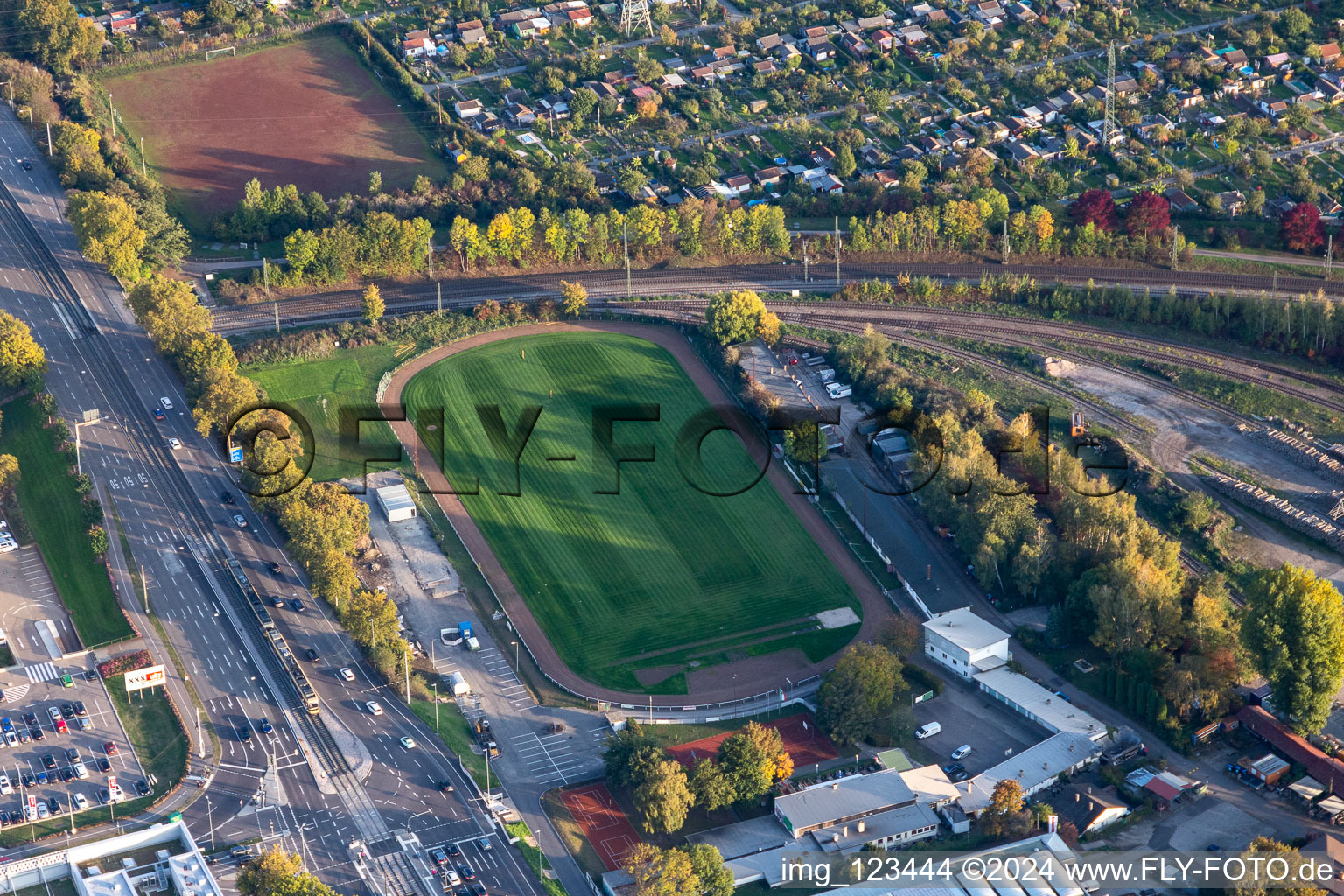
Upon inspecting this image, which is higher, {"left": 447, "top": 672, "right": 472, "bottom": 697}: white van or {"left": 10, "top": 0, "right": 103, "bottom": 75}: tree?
{"left": 10, "top": 0, "right": 103, "bottom": 75}: tree

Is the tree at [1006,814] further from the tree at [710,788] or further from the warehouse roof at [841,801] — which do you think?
the tree at [710,788]

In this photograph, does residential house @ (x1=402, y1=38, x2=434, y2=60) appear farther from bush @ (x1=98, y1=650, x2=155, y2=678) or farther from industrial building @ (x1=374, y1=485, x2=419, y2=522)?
bush @ (x1=98, y1=650, x2=155, y2=678)

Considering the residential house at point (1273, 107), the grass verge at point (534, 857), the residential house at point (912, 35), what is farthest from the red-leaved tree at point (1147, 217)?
the grass verge at point (534, 857)

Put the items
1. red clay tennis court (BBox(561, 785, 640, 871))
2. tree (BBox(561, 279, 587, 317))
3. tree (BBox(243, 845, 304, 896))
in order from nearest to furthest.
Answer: tree (BBox(243, 845, 304, 896)) → red clay tennis court (BBox(561, 785, 640, 871)) → tree (BBox(561, 279, 587, 317))

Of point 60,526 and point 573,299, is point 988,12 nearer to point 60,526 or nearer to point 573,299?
point 573,299

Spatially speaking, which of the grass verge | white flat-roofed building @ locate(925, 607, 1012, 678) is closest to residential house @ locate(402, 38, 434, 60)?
white flat-roofed building @ locate(925, 607, 1012, 678)

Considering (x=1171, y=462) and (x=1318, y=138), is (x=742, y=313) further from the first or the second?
(x=1318, y=138)
